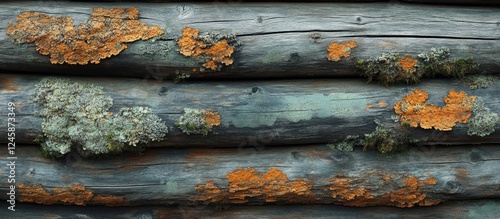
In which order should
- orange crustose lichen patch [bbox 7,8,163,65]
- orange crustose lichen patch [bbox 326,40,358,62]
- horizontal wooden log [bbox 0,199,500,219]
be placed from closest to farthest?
orange crustose lichen patch [bbox 7,8,163,65] < orange crustose lichen patch [bbox 326,40,358,62] < horizontal wooden log [bbox 0,199,500,219]

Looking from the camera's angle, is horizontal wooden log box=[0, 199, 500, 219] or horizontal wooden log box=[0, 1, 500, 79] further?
horizontal wooden log box=[0, 199, 500, 219]

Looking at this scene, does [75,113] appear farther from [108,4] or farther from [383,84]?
[383,84]

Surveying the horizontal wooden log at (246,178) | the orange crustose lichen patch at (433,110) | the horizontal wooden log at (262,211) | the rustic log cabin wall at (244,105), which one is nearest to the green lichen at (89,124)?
the rustic log cabin wall at (244,105)

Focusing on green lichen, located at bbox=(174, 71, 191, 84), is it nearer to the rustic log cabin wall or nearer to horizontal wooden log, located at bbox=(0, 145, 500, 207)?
the rustic log cabin wall

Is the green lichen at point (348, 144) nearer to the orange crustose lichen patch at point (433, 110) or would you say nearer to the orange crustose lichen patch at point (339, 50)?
the orange crustose lichen patch at point (433, 110)

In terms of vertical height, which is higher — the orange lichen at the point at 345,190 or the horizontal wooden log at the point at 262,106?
the horizontal wooden log at the point at 262,106

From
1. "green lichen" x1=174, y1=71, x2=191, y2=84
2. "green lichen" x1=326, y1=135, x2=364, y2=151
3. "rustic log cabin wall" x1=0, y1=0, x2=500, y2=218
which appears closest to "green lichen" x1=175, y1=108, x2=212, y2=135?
"rustic log cabin wall" x1=0, y1=0, x2=500, y2=218

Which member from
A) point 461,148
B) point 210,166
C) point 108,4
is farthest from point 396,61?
point 108,4
